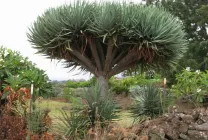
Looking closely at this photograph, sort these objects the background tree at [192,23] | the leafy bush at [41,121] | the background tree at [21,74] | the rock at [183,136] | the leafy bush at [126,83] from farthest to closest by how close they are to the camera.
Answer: the background tree at [192,23], the leafy bush at [126,83], the background tree at [21,74], the leafy bush at [41,121], the rock at [183,136]

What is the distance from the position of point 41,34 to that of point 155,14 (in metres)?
3.69

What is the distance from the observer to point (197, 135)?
6719mm

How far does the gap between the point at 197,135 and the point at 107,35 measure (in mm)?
5670

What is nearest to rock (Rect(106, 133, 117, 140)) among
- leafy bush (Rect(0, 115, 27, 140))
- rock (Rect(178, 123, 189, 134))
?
leafy bush (Rect(0, 115, 27, 140))

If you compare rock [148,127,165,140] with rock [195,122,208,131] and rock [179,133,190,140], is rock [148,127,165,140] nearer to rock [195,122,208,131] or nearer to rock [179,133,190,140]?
rock [179,133,190,140]

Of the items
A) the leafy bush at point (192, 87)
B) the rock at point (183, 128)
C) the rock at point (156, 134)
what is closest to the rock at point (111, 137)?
the rock at point (156, 134)

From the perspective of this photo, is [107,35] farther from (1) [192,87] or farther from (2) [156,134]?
(2) [156,134]

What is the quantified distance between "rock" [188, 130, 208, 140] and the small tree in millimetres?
4881

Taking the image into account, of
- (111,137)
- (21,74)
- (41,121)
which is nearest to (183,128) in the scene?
(111,137)

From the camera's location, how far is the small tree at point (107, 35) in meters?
11.8

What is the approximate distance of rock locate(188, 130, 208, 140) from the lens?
666 cm

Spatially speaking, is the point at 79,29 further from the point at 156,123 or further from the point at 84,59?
the point at 156,123

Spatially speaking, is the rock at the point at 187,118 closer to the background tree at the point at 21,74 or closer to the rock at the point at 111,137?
the rock at the point at 111,137

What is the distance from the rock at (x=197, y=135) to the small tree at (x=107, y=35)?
4.88 meters
